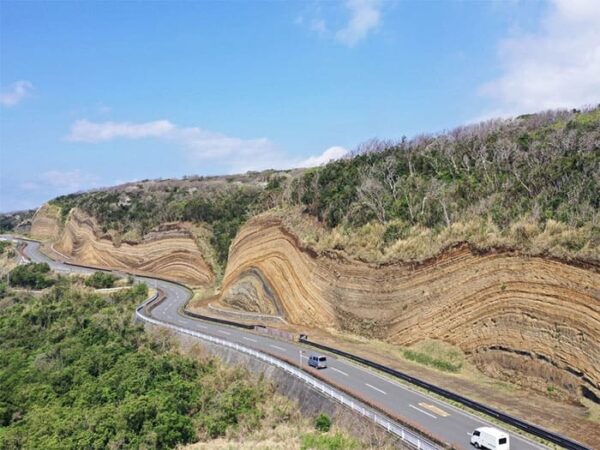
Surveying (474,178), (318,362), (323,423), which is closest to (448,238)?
(474,178)

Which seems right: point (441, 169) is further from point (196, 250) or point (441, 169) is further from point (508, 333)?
point (196, 250)

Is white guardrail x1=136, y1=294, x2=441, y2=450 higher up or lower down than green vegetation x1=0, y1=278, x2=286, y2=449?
higher up

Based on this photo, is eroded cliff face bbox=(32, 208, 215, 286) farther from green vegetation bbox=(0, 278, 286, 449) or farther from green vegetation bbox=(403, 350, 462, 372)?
green vegetation bbox=(403, 350, 462, 372)

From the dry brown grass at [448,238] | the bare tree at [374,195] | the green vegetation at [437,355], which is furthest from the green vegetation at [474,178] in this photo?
the green vegetation at [437,355]

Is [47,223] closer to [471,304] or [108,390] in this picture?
[108,390]

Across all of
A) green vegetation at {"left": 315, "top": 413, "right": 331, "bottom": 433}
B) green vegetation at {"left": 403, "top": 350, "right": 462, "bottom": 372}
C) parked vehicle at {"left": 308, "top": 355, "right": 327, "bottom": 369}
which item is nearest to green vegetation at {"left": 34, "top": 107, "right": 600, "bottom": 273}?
green vegetation at {"left": 403, "top": 350, "right": 462, "bottom": 372}

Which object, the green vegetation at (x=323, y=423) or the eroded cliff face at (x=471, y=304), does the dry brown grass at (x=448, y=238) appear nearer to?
the eroded cliff face at (x=471, y=304)

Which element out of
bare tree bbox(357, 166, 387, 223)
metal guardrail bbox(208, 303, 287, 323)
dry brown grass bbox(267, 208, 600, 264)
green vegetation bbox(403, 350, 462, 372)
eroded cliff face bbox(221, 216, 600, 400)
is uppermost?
bare tree bbox(357, 166, 387, 223)
